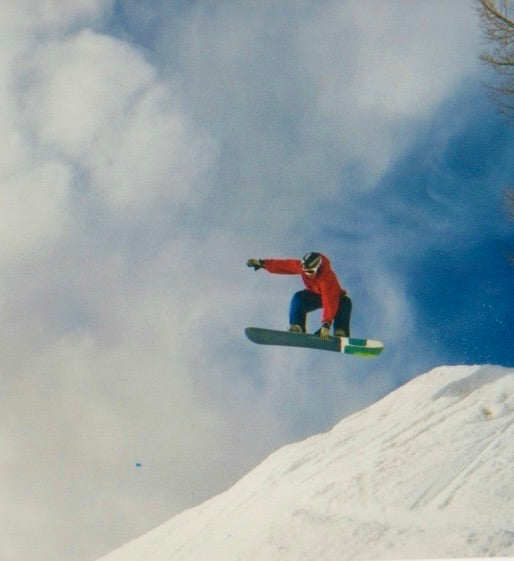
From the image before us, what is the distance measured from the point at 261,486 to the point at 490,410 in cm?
231

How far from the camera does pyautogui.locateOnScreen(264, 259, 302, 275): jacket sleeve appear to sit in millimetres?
7547

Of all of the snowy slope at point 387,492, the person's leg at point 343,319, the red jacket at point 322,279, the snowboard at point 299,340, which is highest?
the red jacket at point 322,279

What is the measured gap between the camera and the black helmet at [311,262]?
7.50 meters

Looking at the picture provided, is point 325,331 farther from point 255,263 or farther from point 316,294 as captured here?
point 255,263

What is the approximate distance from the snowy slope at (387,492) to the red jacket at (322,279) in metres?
1.20

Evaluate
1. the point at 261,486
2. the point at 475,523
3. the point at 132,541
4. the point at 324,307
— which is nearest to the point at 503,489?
the point at 475,523

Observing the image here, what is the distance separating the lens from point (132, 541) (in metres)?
7.96

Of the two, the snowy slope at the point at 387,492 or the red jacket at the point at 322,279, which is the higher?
the red jacket at the point at 322,279

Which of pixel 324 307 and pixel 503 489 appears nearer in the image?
pixel 503 489

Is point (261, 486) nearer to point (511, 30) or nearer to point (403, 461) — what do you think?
point (403, 461)

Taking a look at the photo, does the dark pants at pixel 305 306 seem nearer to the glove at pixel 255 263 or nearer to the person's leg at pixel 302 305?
the person's leg at pixel 302 305

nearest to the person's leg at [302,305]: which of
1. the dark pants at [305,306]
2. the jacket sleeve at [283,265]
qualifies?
the dark pants at [305,306]

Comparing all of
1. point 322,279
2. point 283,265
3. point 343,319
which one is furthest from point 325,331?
point 283,265

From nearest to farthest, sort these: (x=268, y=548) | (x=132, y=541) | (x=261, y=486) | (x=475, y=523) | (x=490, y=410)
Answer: (x=475, y=523) → (x=268, y=548) → (x=490, y=410) → (x=261, y=486) → (x=132, y=541)
